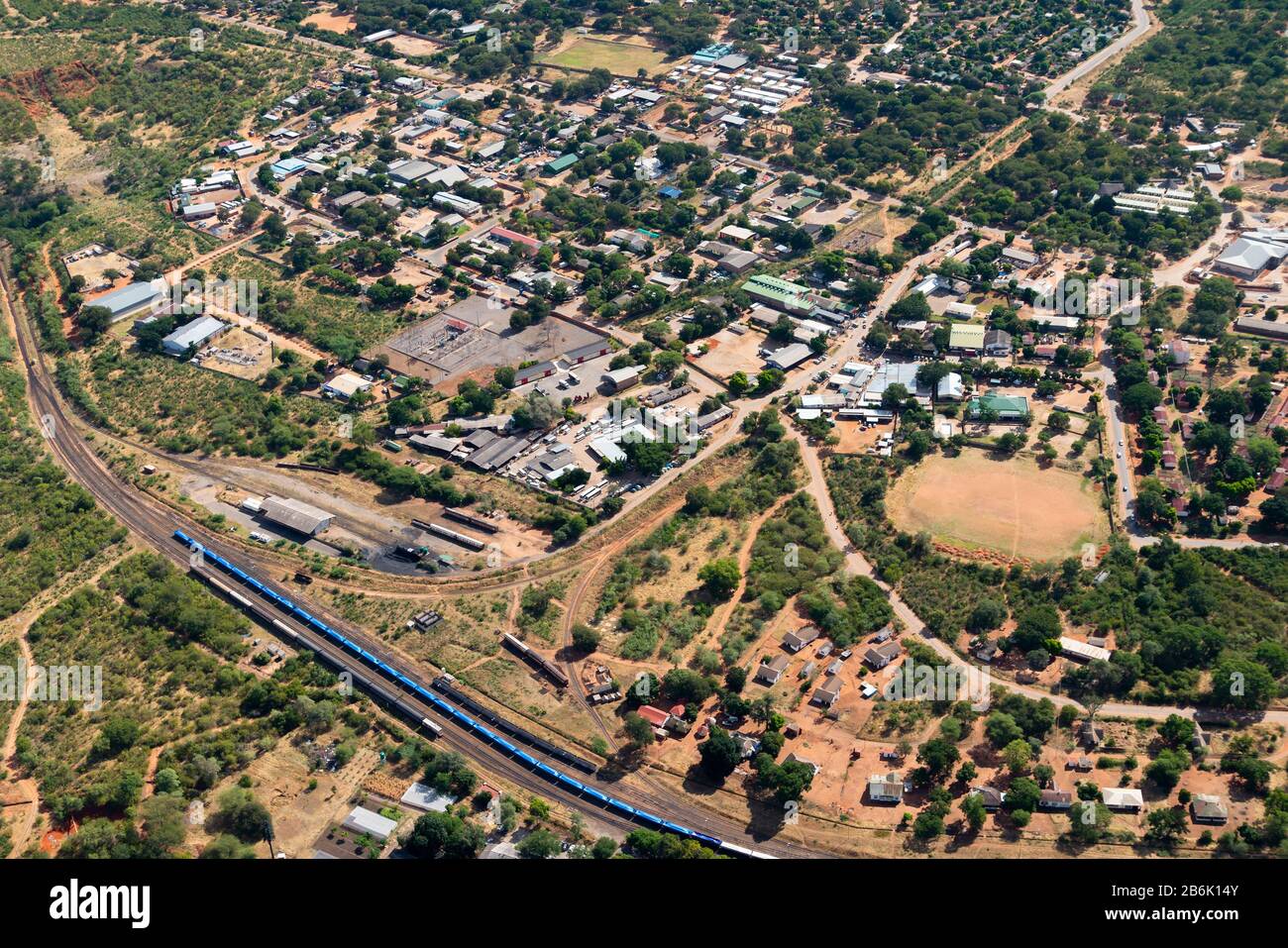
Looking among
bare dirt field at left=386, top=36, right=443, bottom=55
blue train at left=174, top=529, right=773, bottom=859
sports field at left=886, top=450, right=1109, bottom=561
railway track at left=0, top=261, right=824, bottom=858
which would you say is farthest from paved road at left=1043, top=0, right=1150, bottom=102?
blue train at left=174, top=529, right=773, bottom=859

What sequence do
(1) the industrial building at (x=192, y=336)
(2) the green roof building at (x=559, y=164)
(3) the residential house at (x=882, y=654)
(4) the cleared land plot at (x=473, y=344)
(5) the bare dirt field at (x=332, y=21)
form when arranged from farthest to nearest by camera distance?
(5) the bare dirt field at (x=332, y=21) < (2) the green roof building at (x=559, y=164) < (1) the industrial building at (x=192, y=336) < (4) the cleared land plot at (x=473, y=344) < (3) the residential house at (x=882, y=654)

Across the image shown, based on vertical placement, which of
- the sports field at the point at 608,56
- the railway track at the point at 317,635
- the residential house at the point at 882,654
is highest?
the sports field at the point at 608,56

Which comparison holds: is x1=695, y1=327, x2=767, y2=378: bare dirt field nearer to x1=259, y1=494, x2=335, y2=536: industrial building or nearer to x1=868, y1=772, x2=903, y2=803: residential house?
x1=259, y1=494, x2=335, y2=536: industrial building

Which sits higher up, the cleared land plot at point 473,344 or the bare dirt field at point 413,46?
the bare dirt field at point 413,46

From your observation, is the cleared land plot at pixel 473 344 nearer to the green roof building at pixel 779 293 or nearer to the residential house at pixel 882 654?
the green roof building at pixel 779 293

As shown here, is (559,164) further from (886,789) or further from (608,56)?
(886,789)

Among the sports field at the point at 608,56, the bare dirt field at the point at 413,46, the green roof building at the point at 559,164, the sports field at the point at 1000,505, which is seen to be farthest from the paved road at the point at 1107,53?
the bare dirt field at the point at 413,46

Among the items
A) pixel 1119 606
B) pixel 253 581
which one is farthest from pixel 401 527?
pixel 1119 606
